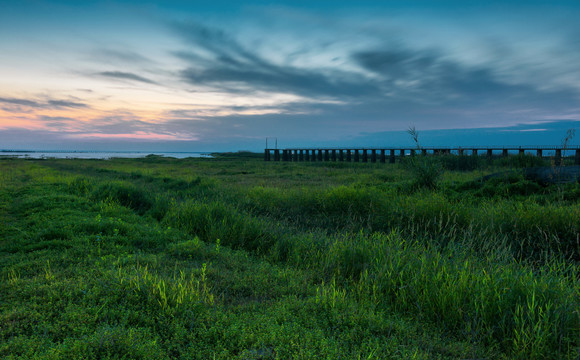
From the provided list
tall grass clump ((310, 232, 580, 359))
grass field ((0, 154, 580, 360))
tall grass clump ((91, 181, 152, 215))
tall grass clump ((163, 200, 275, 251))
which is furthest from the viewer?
tall grass clump ((91, 181, 152, 215))

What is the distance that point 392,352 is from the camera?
2686 mm

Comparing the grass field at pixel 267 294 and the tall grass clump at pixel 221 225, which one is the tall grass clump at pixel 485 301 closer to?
the grass field at pixel 267 294

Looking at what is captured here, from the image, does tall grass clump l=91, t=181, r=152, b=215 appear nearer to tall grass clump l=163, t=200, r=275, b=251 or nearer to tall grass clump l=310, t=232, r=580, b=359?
tall grass clump l=163, t=200, r=275, b=251

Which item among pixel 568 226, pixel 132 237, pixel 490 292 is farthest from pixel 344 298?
pixel 568 226

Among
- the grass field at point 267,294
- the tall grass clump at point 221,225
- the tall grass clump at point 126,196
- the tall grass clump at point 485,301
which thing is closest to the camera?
the grass field at point 267,294

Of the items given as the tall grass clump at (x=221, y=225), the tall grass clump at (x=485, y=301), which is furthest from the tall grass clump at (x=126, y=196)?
the tall grass clump at (x=485, y=301)

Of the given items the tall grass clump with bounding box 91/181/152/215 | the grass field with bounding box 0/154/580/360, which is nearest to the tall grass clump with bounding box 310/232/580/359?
the grass field with bounding box 0/154/580/360

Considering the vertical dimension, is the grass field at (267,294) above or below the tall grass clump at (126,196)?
below

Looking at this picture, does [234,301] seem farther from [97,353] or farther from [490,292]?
[490,292]

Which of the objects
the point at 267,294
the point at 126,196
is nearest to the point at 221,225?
the point at 267,294

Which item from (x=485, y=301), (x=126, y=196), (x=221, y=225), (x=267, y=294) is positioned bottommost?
(x=267, y=294)

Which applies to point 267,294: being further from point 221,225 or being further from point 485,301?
point 221,225

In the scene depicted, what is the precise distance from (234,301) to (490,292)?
2.66 m

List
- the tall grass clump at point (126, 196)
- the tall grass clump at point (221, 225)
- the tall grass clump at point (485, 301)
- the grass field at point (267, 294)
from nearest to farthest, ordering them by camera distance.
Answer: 1. the grass field at point (267, 294)
2. the tall grass clump at point (485, 301)
3. the tall grass clump at point (221, 225)
4. the tall grass clump at point (126, 196)
